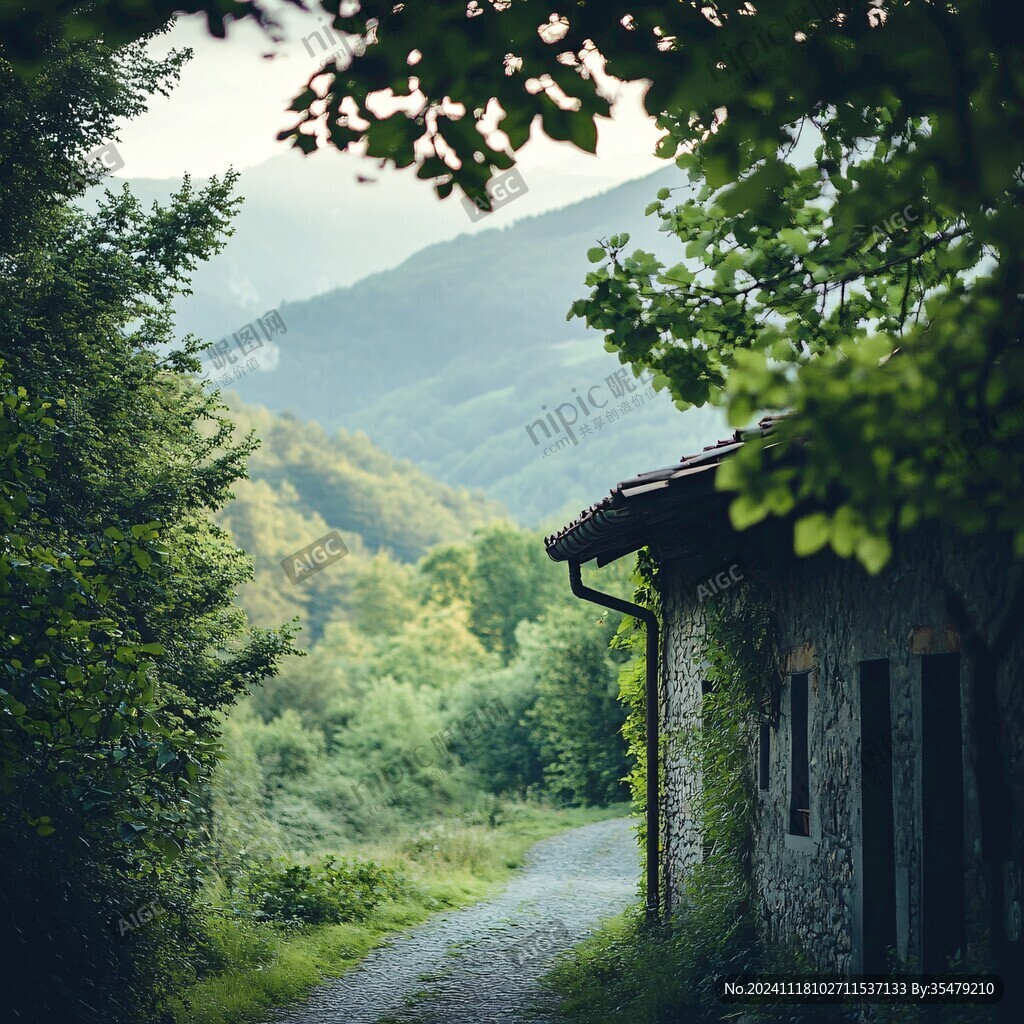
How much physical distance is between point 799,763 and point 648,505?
1.92m

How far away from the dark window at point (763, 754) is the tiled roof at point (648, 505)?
5.03ft

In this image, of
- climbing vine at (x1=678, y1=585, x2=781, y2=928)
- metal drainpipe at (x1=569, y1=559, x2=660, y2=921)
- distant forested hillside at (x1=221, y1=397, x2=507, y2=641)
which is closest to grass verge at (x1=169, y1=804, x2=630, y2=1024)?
metal drainpipe at (x1=569, y1=559, x2=660, y2=921)

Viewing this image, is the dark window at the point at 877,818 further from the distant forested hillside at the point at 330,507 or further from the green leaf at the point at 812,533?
the distant forested hillside at the point at 330,507

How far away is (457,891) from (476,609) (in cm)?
4162

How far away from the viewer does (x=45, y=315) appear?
9406mm

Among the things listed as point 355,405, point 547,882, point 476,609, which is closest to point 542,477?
point 355,405

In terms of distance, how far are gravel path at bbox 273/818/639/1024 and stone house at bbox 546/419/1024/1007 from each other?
261 centimetres

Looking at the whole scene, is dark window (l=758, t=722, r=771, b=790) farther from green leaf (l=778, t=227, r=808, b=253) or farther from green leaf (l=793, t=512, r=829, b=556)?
green leaf (l=793, t=512, r=829, b=556)

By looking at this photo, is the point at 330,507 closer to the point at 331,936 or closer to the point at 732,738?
the point at 331,936

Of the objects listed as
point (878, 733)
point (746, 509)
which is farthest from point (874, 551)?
point (878, 733)

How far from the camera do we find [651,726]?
9727 millimetres

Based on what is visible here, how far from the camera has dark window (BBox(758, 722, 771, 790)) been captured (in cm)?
724

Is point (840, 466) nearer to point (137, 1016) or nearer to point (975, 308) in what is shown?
point (975, 308)

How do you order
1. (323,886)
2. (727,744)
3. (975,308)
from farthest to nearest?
(323,886)
(727,744)
(975,308)
